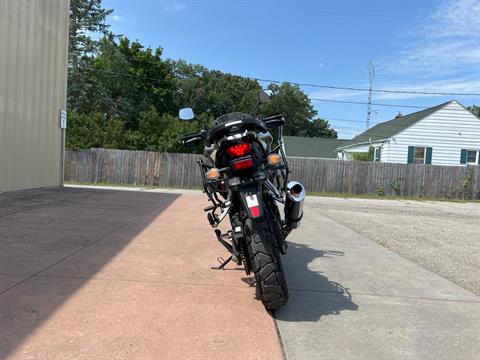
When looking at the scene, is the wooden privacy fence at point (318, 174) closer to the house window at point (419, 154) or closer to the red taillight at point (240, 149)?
the house window at point (419, 154)

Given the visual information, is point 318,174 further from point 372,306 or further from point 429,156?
point 372,306

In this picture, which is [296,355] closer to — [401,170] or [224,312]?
[224,312]

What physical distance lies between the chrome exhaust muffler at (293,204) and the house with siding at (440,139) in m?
24.2

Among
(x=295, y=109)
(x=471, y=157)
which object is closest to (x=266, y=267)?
(x=471, y=157)

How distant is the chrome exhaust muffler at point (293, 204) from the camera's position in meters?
4.77

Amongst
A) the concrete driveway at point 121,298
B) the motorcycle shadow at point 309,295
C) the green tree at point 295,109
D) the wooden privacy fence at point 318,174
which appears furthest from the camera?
the green tree at point 295,109

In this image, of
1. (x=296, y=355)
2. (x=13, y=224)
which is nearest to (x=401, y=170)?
(x=13, y=224)

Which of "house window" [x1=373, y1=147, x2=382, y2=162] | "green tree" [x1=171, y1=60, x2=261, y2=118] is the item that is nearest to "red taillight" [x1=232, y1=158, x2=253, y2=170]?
"house window" [x1=373, y1=147, x2=382, y2=162]

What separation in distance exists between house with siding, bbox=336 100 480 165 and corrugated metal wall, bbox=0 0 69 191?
1953 centimetres

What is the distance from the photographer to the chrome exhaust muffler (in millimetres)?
4770

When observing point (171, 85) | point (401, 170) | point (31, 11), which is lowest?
point (401, 170)

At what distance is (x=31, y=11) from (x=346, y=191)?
17.7m

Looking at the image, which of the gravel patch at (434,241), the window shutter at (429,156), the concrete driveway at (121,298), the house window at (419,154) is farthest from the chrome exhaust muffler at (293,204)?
the window shutter at (429,156)

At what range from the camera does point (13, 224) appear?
7.34m
